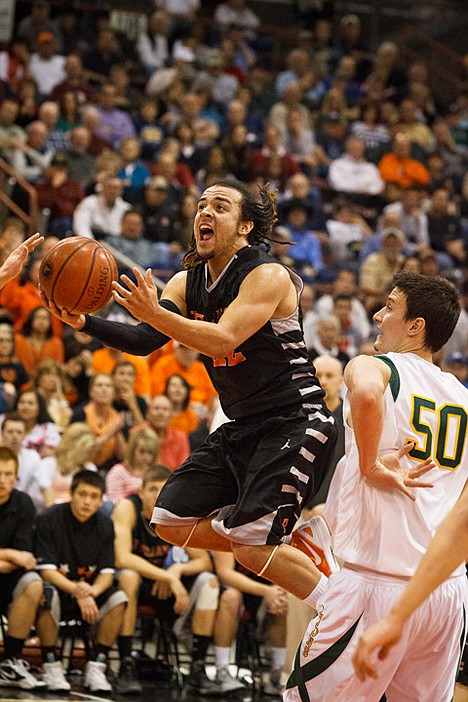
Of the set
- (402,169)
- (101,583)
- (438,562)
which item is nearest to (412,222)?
(402,169)

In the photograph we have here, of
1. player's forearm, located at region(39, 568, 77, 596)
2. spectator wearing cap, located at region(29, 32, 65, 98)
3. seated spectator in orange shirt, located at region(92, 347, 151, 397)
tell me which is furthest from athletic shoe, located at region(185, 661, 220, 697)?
spectator wearing cap, located at region(29, 32, 65, 98)

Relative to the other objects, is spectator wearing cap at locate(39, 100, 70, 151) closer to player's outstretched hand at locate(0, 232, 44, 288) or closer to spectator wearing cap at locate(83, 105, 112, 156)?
spectator wearing cap at locate(83, 105, 112, 156)

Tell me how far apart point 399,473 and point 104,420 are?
5071 mm

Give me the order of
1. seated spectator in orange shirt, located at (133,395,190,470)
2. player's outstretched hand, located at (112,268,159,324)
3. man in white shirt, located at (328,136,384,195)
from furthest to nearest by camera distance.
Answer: man in white shirt, located at (328,136,384,195), seated spectator in orange shirt, located at (133,395,190,470), player's outstretched hand, located at (112,268,159,324)

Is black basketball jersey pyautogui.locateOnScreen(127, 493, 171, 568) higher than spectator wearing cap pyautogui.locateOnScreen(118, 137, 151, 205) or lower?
lower

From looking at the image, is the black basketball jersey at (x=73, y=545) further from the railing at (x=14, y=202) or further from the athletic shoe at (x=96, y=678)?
the railing at (x=14, y=202)

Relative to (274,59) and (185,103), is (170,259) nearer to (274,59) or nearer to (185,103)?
(185,103)

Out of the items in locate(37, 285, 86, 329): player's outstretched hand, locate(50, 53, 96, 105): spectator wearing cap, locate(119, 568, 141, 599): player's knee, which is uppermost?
locate(50, 53, 96, 105): spectator wearing cap

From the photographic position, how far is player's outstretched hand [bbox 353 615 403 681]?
8.30ft

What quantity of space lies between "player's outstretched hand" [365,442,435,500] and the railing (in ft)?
25.2

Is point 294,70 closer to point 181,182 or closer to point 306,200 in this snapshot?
point 306,200

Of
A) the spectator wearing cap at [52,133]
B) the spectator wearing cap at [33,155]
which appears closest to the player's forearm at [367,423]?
the spectator wearing cap at [33,155]

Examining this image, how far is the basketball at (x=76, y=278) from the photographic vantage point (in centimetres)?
444

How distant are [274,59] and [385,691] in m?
14.9
